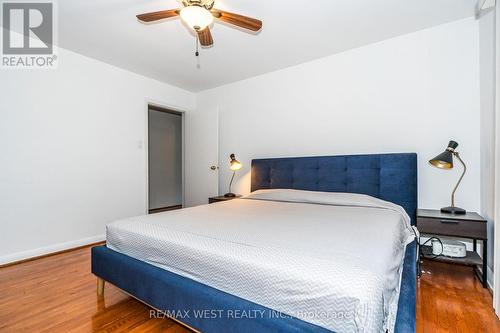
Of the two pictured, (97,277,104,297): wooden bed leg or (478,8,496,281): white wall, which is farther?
(478,8,496,281): white wall

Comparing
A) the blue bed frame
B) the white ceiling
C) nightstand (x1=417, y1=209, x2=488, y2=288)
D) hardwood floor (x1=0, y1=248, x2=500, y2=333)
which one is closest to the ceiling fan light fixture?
the white ceiling

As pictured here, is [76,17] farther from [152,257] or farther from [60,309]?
[60,309]

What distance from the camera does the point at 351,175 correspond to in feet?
9.27

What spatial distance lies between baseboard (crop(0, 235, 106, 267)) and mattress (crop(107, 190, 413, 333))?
1673 mm

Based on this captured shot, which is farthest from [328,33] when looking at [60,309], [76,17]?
[60,309]

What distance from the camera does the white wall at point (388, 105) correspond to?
240 centimetres

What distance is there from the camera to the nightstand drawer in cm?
199

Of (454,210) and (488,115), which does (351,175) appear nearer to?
(454,210)

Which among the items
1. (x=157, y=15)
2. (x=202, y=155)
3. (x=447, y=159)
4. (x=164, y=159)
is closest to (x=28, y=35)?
(x=157, y=15)

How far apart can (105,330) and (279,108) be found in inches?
122

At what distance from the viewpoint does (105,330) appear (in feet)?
4.95

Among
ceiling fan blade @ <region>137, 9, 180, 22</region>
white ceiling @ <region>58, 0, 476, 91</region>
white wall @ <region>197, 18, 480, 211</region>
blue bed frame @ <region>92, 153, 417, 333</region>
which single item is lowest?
blue bed frame @ <region>92, 153, 417, 333</region>

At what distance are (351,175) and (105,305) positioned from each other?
8.67 ft

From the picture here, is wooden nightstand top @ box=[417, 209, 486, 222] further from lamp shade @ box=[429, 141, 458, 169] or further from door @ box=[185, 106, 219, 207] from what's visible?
door @ box=[185, 106, 219, 207]
